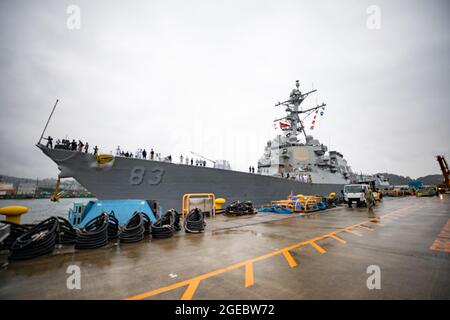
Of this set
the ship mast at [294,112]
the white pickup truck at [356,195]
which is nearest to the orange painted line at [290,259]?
the white pickup truck at [356,195]

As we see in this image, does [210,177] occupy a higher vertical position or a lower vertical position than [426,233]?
higher

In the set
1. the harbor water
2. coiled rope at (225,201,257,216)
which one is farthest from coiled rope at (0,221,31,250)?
coiled rope at (225,201,257,216)

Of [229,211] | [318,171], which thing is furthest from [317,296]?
[318,171]

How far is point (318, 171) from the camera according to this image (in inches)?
838

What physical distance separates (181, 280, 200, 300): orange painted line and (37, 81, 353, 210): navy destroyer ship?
808cm

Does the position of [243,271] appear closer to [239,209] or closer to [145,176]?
[239,209]

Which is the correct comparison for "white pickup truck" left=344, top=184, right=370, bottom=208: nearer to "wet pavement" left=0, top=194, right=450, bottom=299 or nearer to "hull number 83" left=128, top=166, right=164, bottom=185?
"wet pavement" left=0, top=194, right=450, bottom=299

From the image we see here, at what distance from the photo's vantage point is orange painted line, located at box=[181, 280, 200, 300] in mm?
2197

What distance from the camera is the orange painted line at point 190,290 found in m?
2.20

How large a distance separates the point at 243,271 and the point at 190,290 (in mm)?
918

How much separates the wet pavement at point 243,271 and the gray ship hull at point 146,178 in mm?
5550

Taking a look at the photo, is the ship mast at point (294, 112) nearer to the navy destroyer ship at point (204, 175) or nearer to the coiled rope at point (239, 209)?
the navy destroyer ship at point (204, 175)

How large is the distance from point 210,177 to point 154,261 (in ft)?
28.2
